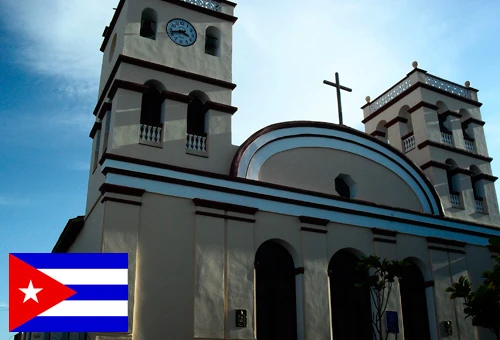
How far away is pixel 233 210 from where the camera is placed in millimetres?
15781

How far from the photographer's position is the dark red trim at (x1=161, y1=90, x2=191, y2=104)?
1653 cm

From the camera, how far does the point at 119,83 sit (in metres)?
16.0

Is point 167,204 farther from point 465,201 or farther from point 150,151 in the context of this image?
point 465,201

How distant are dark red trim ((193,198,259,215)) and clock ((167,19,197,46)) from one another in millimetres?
5290

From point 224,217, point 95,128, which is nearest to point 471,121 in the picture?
point 224,217

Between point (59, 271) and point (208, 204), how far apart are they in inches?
363

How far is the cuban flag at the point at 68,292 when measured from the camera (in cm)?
602

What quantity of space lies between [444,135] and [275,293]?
10.5 m

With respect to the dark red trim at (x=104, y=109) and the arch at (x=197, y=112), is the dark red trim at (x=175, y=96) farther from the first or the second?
the dark red trim at (x=104, y=109)

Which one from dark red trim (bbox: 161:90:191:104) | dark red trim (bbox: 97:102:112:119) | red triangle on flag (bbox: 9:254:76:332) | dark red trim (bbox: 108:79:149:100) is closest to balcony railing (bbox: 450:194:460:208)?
dark red trim (bbox: 161:90:191:104)

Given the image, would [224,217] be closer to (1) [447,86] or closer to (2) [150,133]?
(2) [150,133]

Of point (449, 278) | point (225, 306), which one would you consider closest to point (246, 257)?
point (225, 306)

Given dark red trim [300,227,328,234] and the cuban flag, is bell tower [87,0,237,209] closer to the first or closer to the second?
dark red trim [300,227,328,234]

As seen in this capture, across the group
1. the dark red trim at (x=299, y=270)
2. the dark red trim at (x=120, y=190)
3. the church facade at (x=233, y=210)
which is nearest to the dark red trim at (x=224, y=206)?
the church facade at (x=233, y=210)
